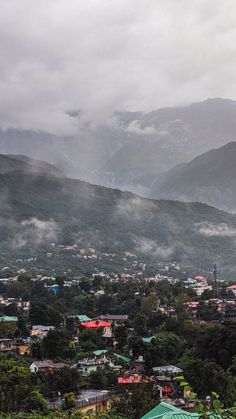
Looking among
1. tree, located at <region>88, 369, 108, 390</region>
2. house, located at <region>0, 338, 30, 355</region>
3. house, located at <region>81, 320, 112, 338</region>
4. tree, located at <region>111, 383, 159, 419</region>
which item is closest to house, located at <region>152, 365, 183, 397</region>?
tree, located at <region>88, 369, 108, 390</region>

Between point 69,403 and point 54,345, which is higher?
point 54,345

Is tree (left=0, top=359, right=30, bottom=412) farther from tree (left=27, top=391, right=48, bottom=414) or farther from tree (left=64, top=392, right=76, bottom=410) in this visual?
tree (left=64, top=392, right=76, bottom=410)

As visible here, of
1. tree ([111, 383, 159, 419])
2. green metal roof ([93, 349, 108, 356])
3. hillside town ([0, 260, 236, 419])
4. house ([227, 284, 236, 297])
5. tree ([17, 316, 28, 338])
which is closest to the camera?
tree ([111, 383, 159, 419])

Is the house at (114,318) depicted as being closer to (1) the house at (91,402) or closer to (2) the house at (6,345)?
(2) the house at (6,345)

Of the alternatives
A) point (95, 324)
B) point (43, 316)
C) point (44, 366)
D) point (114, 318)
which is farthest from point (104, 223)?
point (44, 366)

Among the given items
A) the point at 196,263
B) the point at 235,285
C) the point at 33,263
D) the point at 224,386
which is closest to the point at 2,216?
the point at 33,263

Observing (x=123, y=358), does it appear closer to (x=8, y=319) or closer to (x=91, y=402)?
(x=91, y=402)
